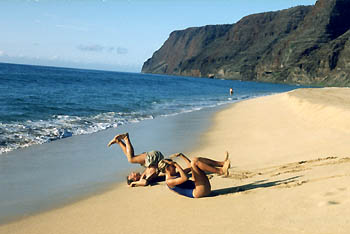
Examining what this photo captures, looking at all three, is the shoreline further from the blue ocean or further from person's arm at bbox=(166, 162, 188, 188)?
person's arm at bbox=(166, 162, 188, 188)

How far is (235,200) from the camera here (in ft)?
17.6

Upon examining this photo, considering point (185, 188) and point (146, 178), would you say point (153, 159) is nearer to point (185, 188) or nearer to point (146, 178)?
point (146, 178)

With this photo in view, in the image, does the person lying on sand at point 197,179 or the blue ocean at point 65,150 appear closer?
the person lying on sand at point 197,179

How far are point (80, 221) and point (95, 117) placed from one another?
12972mm

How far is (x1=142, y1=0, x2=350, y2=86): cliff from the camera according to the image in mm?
106625

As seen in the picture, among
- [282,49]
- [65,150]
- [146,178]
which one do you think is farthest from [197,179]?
[282,49]

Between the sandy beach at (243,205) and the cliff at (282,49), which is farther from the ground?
the cliff at (282,49)

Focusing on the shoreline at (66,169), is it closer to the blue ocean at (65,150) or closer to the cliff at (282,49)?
the blue ocean at (65,150)

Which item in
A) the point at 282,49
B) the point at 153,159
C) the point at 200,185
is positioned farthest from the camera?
the point at 282,49

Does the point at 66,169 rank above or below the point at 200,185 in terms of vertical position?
below

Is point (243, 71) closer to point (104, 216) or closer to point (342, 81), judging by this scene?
point (342, 81)

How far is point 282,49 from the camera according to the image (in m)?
126

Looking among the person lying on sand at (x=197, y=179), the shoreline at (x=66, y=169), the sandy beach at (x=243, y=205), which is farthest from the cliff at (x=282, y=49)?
the person lying on sand at (x=197, y=179)

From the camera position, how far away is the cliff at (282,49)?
350 feet
